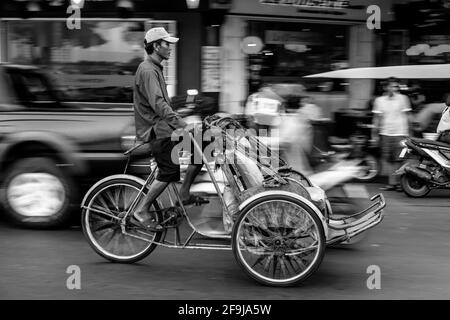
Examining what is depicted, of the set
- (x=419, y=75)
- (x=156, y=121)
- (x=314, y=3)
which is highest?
(x=314, y=3)

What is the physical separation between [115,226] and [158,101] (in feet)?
3.90

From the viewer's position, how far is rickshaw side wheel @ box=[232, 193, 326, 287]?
214 inches

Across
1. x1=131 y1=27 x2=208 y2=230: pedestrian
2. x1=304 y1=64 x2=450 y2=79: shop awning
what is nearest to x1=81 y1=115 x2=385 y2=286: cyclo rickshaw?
x1=131 y1=27 x2=208 y2=230: pedestrian

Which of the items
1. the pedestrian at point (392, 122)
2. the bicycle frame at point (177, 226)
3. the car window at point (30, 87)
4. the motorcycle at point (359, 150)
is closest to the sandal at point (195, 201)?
the bicycle frame at point (177, 226)

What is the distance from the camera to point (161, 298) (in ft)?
17.0

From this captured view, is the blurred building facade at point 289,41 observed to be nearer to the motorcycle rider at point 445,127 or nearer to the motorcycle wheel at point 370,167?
the motorcycle wheel at point 370,167

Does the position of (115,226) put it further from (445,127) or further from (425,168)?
(445,127)

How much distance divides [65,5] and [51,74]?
9.36 ft

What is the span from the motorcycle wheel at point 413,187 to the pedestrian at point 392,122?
2.20ft

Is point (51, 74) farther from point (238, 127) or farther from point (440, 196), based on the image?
point (440, 196)

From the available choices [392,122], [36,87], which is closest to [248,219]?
[36,87]

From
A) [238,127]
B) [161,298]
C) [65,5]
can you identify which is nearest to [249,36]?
[65,5]

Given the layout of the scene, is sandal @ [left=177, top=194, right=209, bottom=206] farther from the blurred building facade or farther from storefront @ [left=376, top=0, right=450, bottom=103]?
storefront @ [left=376, top=0, right=450, bottom=103]

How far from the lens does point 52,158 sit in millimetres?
7418
